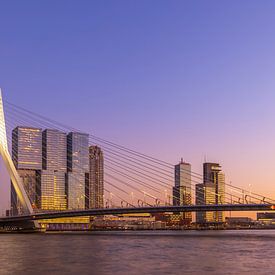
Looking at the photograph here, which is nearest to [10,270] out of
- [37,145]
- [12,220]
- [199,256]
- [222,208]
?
[199,256]

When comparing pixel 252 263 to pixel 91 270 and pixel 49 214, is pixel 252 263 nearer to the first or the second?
pixel 91 270

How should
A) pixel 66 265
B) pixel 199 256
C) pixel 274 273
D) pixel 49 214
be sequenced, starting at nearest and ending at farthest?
pixel 274 273 < pixel 66 265 < pixel 199 256 < pixel 49 214

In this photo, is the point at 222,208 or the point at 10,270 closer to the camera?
the point at 10,270

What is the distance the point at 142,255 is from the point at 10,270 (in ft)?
38.8

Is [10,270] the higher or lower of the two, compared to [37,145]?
lower

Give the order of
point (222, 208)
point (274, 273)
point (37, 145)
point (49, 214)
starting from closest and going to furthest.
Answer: point (274, 273) → point (222, 208) → point (49, 214) → point (37, 145)

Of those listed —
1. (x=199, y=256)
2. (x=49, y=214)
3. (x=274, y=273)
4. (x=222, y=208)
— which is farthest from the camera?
(x=49, y=214)

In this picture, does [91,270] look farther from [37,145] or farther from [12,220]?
[37,145]

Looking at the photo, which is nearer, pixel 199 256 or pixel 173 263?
pixel 173 263

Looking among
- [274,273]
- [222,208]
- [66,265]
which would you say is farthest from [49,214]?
[274,273]

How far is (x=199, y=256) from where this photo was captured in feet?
123

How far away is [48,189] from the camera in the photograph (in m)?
194

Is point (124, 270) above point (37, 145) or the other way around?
the other way around

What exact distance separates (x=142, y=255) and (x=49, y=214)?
4636 centimetres
